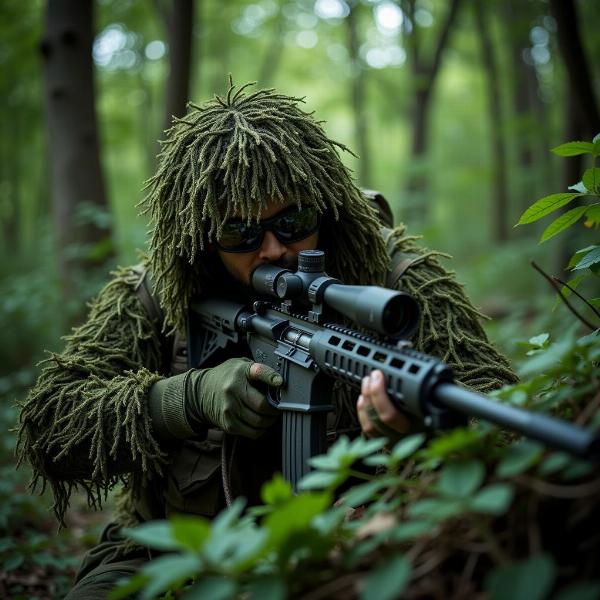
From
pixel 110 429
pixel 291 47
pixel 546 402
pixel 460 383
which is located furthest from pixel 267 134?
pixel 291 47

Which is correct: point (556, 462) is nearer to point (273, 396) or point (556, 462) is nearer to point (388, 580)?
point (388, 580)

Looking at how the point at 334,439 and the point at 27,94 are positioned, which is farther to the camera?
the point at 27,94

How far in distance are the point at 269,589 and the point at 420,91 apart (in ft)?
Answer: 33.0

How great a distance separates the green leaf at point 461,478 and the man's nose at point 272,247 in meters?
1.28

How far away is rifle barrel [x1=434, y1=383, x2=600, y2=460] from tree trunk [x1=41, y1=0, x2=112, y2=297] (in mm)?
4030

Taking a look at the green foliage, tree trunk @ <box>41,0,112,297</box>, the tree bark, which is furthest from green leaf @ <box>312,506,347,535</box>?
tree trunk @ <box>41,0,112,297</box>

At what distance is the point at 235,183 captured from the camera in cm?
213

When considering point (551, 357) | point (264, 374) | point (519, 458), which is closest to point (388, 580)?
point (519, 458)

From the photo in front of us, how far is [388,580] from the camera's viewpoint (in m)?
0.92

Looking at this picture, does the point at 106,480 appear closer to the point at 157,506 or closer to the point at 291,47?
the point at 157,506

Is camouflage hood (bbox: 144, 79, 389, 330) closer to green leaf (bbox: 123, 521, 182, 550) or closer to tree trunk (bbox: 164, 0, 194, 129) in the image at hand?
green leaf (bbox: 123, 521, 182, 550)

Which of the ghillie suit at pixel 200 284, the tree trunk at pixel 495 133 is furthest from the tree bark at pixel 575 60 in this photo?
the tree trunk at pixel 495 133

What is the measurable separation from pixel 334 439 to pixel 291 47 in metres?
15.9

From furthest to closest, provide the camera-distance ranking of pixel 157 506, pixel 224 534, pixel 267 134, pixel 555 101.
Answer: pixel 555 101
pixel 157 506
pixel 267 134
pixel 224 534
